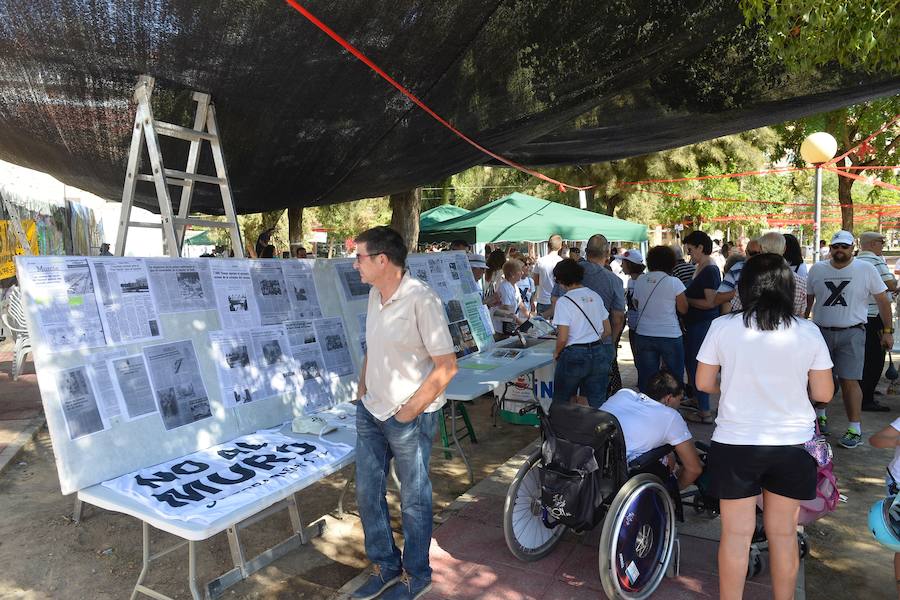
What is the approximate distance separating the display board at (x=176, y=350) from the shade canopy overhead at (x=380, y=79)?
3.05 ft

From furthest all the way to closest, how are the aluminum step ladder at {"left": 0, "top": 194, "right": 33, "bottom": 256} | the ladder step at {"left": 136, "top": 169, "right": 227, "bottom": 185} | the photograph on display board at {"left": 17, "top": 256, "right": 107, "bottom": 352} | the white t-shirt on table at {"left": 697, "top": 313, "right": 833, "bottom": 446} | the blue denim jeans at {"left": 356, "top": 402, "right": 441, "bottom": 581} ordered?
the aluminum step ladder at {"left": 0, "top": 194, "right": 33, "bottom": 256}
the ladder step at {"left": 136, "top": 169, "right": 227, "bottom": 185}
the blue denim jeans at {"left": 356, "top": 402, "right": 441, "bottom": 581}
the photograph on display board at {"left": 17, "top": 256, "right": 107, "bottom": 352}
the white t-shirt on table at {"left": 697, "top": 313, "right": 833, "bottom": 446}

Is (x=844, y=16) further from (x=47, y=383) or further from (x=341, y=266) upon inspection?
(x=47, y=383)

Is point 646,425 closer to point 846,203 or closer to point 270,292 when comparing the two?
point 270,292

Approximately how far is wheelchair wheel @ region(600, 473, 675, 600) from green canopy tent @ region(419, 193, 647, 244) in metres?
7.34

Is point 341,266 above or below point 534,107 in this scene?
below

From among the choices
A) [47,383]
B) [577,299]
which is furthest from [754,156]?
[47,383]

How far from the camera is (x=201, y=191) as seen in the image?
5.41m

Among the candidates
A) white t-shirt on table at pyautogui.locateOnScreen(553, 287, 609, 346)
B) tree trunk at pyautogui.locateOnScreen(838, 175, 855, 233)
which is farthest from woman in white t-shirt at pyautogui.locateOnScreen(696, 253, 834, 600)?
tree trunk at pyautogui.locateOnScreen(838, 175, 855, 233)

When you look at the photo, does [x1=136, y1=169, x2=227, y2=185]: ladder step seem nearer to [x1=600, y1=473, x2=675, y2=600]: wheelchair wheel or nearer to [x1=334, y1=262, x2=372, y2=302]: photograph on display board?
[x1=334, y1=262, x2=372, y2=302]: photograph on display board

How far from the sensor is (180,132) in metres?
3.41

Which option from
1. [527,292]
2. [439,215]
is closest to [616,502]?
[527,292]

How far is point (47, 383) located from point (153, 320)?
1.82 ft

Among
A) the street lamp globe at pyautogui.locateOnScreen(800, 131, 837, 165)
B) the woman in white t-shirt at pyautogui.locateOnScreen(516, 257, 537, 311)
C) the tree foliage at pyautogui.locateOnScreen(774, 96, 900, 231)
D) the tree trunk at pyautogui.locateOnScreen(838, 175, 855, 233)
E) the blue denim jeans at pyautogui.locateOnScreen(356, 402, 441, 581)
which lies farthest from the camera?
the tree trunk at pyautogui.locateOnScreen(838, 175, 855, 233)

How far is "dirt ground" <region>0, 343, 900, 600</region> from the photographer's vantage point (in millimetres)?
3029
